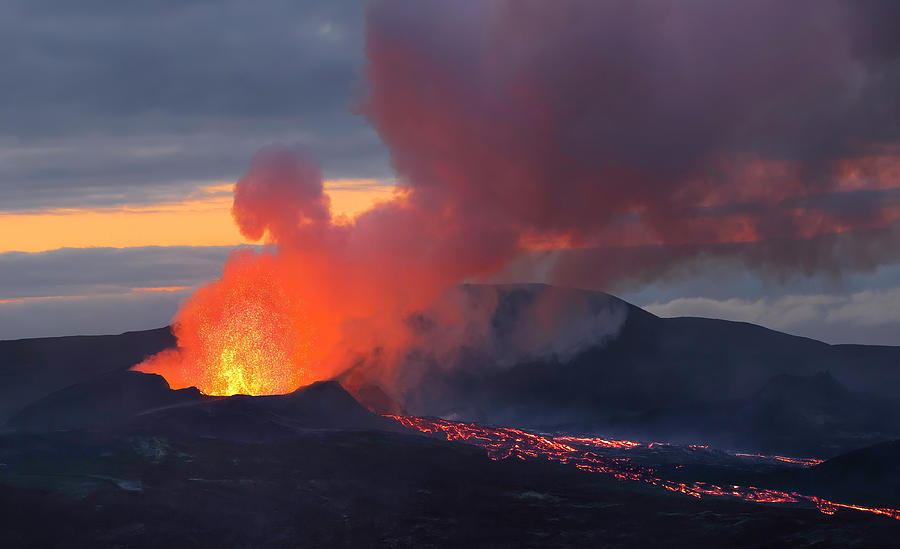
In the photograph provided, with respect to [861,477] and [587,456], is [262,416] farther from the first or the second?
[861,477]

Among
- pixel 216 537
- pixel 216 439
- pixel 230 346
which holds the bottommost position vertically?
pixel 216 537

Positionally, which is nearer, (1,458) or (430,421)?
(1,458)

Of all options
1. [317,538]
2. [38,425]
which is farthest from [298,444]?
[38,425]

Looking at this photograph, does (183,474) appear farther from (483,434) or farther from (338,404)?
(483,434)

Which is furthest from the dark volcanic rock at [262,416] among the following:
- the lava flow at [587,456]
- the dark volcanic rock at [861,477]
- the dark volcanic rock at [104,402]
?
the dark volcanic rock at [861,477]

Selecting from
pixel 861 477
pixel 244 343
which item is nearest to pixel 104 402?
pixel 244 343

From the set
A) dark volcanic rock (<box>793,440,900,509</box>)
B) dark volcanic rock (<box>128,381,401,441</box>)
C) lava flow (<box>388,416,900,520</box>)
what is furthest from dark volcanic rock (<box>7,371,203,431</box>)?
dark volcanic rock (<box>793,440,900,509</box>)

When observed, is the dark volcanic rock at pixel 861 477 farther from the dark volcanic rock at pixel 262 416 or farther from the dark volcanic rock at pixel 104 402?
the dark volcanic rock at pixel 104 402

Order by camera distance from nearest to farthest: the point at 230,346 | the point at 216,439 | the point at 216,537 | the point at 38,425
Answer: the point at 216,537 → the point at 216,439 → the point at 38,425 → the point at 230,346

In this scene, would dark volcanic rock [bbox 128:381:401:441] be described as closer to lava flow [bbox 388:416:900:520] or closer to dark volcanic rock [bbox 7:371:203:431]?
dark volcanic rock [bbox 7:371:203:431]
